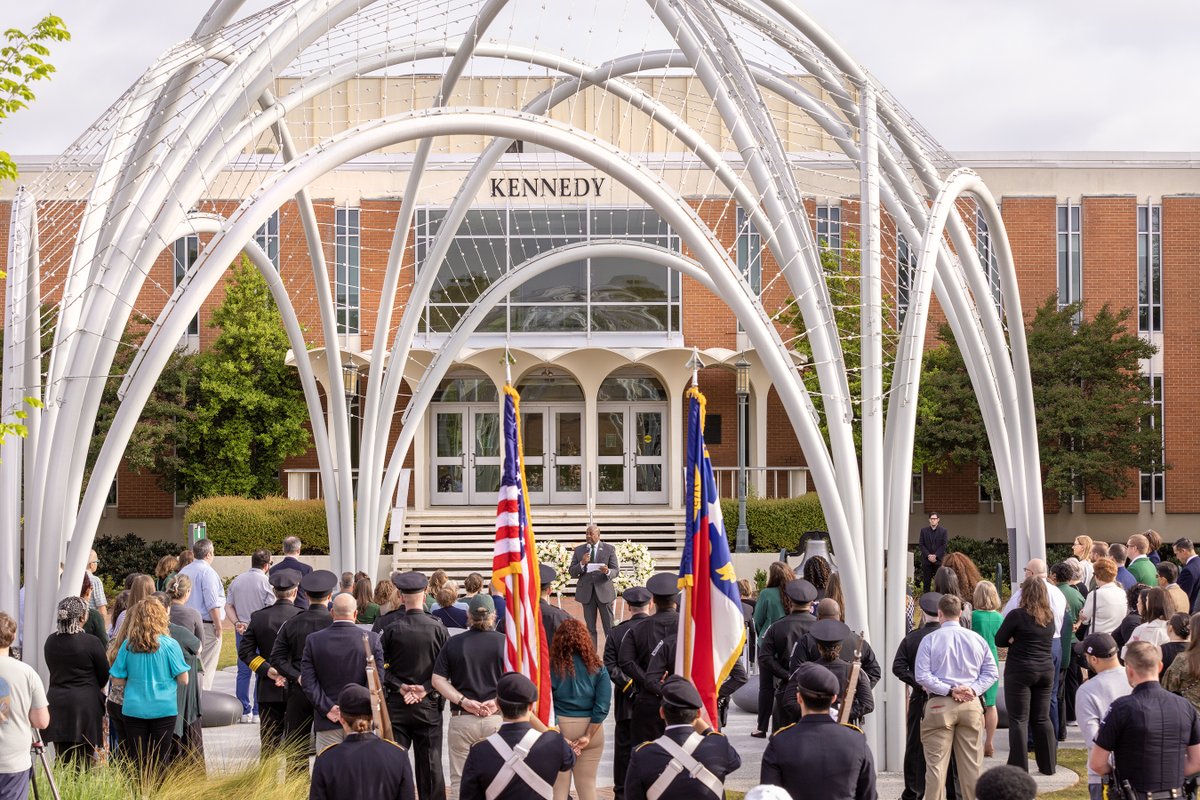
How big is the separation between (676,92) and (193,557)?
104ft

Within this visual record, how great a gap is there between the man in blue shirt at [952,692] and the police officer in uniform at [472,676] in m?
3.03

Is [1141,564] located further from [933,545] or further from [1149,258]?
[1149,258]

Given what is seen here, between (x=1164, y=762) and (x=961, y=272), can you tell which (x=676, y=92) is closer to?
(x=961, y=272)

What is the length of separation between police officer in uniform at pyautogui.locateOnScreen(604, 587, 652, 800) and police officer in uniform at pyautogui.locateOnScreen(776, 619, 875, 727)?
3.91 ft

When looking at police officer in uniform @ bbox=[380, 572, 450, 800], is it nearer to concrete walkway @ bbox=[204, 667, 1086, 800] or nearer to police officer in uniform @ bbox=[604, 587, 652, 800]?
police officer in uniform @ bbox=[604, 587, 652, 800]

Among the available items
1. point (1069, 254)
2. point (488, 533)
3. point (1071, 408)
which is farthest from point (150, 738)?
point (1069, 254)

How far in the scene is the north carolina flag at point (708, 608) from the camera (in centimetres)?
932

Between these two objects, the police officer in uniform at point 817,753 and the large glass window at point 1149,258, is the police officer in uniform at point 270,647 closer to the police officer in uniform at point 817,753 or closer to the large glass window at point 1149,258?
the police officer in uniform at point 817,753

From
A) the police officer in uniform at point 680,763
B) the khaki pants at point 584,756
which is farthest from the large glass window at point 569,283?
the police officer in uniform at point 680,763

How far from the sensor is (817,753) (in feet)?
20.6

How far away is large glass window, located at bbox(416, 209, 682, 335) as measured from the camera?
32.9 metres

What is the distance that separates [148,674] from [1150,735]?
6654mm

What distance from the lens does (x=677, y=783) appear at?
6.23m

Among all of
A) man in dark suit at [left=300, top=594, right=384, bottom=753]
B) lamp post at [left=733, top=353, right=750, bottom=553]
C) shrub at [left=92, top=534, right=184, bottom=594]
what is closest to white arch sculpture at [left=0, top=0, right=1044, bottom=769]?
man in dark suit at [left=300, top=594, right=384, bottom=753]
